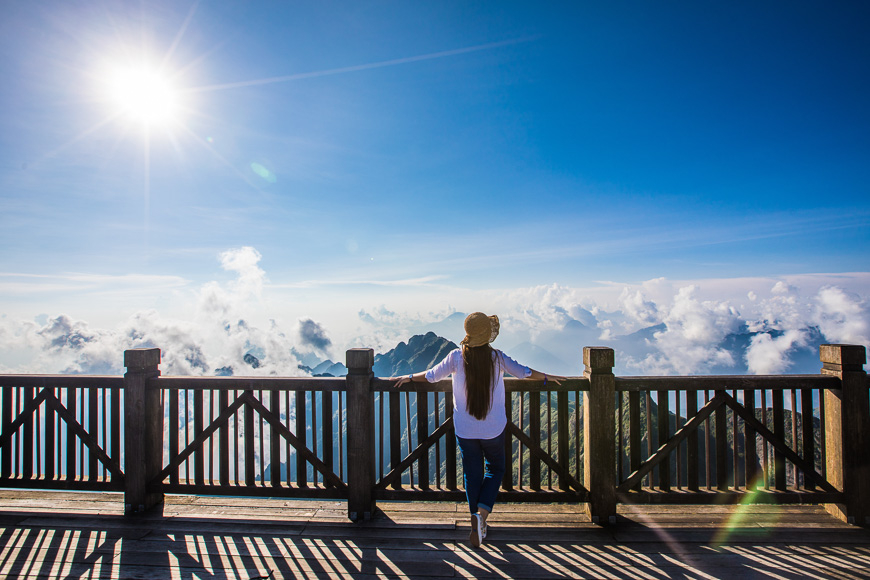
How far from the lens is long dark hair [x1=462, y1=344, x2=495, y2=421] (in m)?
4.00

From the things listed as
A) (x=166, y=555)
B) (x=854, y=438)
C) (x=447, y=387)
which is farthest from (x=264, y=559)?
(x=854, y=438)

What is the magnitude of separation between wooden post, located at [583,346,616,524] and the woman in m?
1.04

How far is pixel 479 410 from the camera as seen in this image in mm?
3996

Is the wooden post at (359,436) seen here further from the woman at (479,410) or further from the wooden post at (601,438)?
the wooden post at (601,438)

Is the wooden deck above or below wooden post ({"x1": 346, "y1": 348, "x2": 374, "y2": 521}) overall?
below

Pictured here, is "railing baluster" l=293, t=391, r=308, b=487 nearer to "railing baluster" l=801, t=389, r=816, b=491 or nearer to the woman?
the woman

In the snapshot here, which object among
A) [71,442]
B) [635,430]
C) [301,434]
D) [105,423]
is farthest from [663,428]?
[71,442]

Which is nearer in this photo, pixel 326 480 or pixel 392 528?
pixel 392 528

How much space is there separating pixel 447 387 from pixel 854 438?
4243 millimetres

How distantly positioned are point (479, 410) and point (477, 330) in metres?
0.70

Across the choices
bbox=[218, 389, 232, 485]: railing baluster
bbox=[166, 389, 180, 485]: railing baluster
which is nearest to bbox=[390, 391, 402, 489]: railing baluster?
bbox=[218, 389, 232, 485]: railing baluster

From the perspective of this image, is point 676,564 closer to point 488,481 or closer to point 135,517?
point 488,481

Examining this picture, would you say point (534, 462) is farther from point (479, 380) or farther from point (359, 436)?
point (359, 436)

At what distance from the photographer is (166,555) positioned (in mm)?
4176
